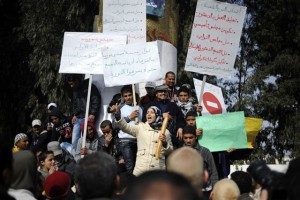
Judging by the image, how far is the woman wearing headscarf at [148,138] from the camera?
8766mm

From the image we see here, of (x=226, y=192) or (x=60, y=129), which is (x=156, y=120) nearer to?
(x=60, y=129)

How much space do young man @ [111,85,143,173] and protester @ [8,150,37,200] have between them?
445cm

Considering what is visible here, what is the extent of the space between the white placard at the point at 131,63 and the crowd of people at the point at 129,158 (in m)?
0.21

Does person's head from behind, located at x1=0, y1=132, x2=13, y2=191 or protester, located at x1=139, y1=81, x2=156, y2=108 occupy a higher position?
protester, located at x1=139, y1=81, x2=156, y2=108

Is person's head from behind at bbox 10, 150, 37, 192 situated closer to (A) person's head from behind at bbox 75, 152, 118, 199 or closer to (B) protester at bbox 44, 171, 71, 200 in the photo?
(B) protester at bbox 44, 171, 71, 200

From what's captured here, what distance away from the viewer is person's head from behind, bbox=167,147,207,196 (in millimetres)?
4094

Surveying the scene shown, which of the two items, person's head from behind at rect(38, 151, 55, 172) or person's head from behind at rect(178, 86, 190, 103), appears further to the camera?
person's head from behind at rect(178, 86, 190, 103)

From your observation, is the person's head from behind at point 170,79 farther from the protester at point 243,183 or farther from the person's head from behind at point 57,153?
the protester at point 243,183

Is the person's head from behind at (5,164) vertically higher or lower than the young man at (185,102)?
lower

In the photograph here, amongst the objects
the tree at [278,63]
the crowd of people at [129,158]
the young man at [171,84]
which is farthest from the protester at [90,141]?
the tree at [278,63]

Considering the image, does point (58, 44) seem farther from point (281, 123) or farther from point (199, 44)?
point (281, 123)

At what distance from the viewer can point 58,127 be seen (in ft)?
36.1

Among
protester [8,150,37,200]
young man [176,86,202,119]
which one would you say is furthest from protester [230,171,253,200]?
young man [176,86,202,119]

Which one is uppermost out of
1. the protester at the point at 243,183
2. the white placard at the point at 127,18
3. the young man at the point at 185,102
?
the white placard at the point at 127,18
